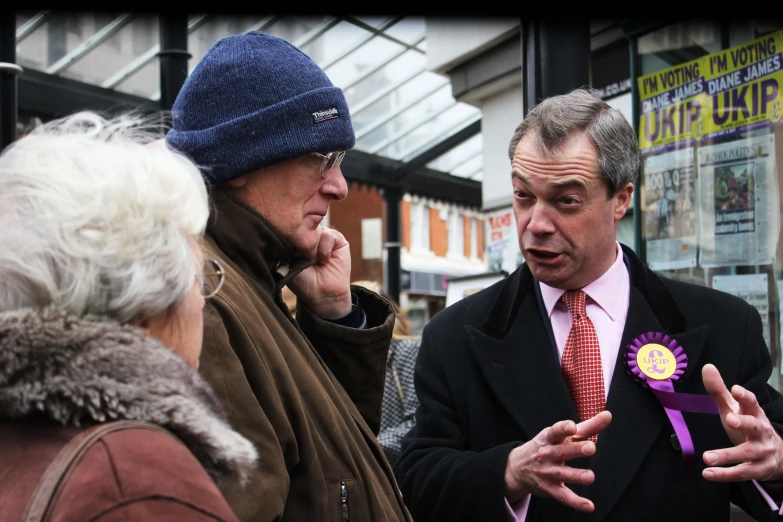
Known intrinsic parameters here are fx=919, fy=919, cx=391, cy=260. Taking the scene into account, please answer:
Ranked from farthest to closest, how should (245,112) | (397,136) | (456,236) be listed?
(456,236) < (397,136) < (245,112)

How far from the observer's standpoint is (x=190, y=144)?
199 centimetres

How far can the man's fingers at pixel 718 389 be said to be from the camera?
2090mm

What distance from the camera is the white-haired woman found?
1.06 meters

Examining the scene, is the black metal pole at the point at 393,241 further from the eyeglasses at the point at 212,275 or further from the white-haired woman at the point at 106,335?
the white-haired woman at the point at 106,335

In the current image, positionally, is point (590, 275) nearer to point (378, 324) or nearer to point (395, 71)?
point (378, 324)

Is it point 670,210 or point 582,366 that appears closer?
point 582,366

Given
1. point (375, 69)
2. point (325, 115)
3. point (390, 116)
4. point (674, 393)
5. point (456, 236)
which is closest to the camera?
point (325, 115)

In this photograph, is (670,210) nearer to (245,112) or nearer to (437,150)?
(245,112)

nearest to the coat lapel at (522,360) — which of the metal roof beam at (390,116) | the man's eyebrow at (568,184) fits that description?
the man's eyebrow at (568,184)

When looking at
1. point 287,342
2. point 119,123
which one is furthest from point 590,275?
point 119,123

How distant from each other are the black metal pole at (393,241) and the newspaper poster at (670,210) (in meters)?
8.28

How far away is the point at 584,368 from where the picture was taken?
2.53m

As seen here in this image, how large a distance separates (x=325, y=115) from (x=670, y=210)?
302 cm

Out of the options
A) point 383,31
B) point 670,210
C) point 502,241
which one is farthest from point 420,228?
point 670,210
